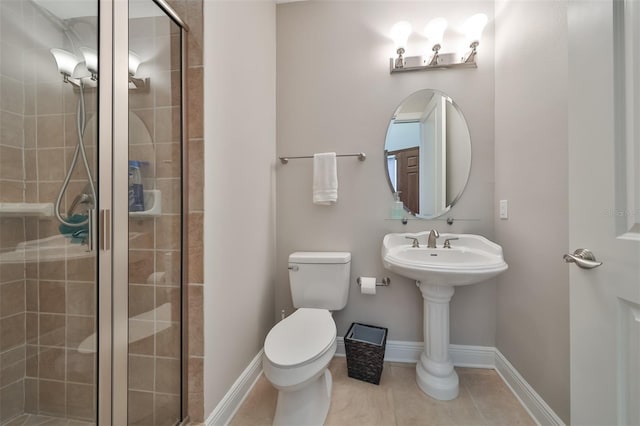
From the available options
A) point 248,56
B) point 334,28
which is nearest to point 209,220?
point 248,56

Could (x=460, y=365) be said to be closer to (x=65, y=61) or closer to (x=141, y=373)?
(x=141, y=373)

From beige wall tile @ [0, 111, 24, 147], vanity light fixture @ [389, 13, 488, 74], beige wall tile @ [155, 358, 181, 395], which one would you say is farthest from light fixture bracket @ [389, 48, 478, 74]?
beige wall tile @ [155, 358, 181, 395]

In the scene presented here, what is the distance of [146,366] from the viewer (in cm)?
92

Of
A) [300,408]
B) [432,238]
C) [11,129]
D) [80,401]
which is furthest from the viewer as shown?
[432,238]

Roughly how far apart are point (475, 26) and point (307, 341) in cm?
208

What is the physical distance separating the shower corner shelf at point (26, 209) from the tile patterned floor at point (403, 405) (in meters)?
1.17

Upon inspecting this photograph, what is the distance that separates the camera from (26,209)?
734mm

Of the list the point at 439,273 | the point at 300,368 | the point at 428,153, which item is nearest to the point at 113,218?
the point at 300,368

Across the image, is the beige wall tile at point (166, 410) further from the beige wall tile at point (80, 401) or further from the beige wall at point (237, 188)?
the beige wall tile at point (80, 401)

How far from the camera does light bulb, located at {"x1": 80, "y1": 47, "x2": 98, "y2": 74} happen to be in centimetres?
75

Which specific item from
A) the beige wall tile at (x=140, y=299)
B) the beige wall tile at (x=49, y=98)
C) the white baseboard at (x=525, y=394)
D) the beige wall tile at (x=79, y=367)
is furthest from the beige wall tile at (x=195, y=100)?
the white baseboard at (x=525, y=394)

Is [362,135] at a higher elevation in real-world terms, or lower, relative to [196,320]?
higher

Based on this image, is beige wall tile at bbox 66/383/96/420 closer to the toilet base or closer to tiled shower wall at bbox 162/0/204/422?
tiled shower wall at bbox 162/0/204/422

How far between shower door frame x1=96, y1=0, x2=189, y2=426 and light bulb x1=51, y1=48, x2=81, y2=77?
0.09m
